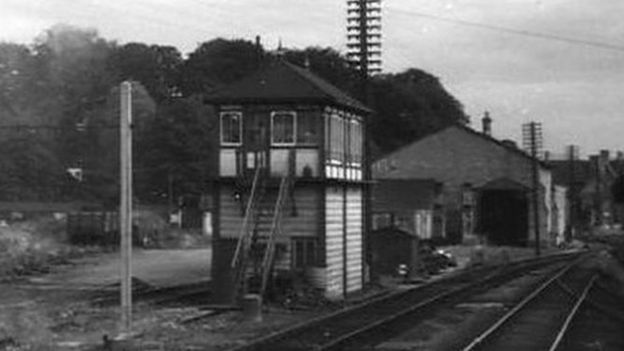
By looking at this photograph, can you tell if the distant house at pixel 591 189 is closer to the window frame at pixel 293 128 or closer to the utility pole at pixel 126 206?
the window frame at pixel 293 128

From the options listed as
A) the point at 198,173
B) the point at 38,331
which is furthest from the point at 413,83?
the point at 38,331

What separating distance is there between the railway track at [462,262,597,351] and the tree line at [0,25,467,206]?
3005cm

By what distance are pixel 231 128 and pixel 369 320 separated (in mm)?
9647

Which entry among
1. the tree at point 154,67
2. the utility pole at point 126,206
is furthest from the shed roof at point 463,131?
the utility pole at point 126,206

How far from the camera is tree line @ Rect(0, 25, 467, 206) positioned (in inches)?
3408

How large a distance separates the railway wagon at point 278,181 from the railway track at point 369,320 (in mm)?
2771

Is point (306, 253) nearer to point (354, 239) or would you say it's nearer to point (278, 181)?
point (278, 181)

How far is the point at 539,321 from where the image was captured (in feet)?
92.2

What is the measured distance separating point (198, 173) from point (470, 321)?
7416cm

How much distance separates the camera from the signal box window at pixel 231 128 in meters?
34.8

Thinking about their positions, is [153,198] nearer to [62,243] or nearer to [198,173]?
[198,173]

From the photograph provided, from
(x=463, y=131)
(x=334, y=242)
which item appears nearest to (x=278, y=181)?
(x=334, y=242)

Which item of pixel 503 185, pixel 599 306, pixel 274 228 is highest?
pixel 503 185

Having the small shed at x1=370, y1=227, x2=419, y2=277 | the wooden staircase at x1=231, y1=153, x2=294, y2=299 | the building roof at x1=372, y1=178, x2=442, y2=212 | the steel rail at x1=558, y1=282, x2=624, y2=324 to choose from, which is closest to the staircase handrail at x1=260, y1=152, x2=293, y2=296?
the wooden staircase at x1=231, y1=153, x2=294, y2=299
